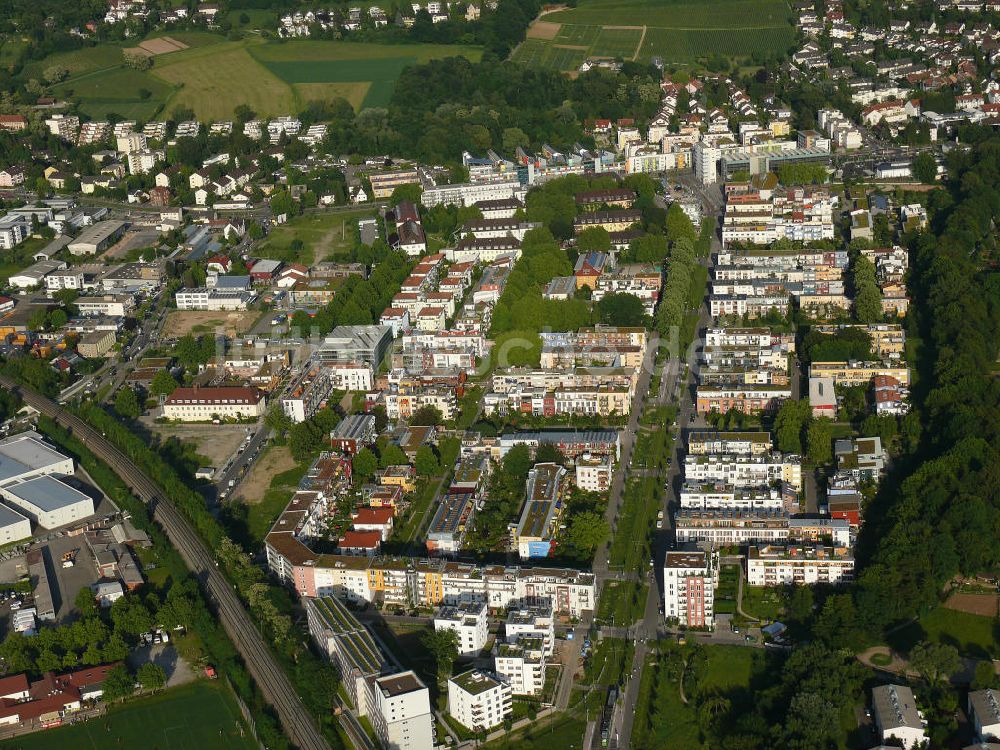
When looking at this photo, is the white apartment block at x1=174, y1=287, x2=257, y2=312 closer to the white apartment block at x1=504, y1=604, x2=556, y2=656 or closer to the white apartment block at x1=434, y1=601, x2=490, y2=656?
the white apartment block at x1=434, y1=601, x2=490, y2=656

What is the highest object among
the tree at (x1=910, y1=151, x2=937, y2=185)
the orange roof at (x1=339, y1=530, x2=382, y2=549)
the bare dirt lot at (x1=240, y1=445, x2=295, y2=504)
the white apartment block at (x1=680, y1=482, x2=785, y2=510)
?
the tree at (x1=910, y1=151, x2=937, y2=185)

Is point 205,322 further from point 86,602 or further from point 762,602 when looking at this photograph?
point 762,602

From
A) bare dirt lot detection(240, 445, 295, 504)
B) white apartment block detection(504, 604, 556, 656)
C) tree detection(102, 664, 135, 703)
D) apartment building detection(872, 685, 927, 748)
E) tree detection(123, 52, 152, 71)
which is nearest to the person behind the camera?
apartment building detection(872, 685, 927, 748)

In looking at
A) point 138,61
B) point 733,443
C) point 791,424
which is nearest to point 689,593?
point 733,443

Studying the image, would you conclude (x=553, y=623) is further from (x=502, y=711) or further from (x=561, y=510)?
(x=561, y=510)

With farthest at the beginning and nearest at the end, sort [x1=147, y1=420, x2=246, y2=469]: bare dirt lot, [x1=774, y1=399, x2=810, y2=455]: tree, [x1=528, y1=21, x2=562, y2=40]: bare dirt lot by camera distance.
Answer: [x1=528, y1=21, x2=562, y2=40]: bare dirt lot
[x1=147, y1=420, x2=246, y2=469]: bare dirt lot
[x1=774, y1=399, x2=810, y2=455]: tree

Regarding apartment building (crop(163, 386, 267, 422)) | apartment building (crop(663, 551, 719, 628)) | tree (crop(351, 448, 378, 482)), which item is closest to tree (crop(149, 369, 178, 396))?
apartment building (crop(163, 386, 267, 422))

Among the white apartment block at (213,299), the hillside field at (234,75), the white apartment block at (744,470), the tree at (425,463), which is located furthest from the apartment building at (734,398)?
the hillside field at (234,75)
